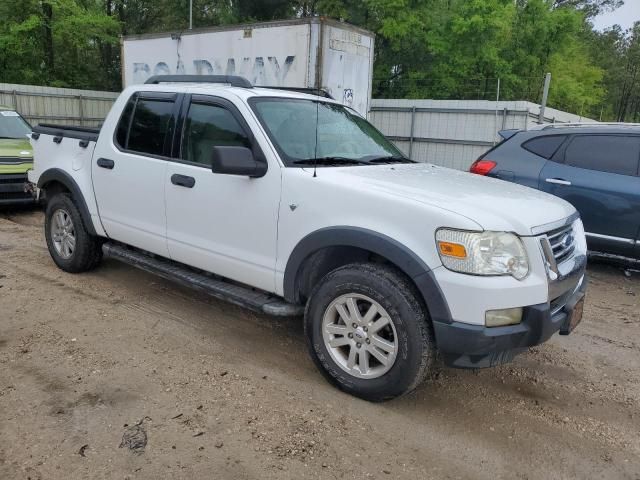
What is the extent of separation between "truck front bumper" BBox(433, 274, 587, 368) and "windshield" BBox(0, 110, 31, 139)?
8.96 metres

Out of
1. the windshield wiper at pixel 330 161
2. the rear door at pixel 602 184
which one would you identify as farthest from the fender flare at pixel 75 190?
the rear door at pixel 602 184

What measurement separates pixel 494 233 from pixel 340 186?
959 mm

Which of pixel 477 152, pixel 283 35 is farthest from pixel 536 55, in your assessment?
pixel 283 35

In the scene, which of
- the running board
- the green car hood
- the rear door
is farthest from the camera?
the green car hood

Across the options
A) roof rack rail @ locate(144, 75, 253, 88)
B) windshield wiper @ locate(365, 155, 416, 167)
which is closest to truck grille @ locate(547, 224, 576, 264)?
windshield wiper @ locate(365, 155, 416, 167)

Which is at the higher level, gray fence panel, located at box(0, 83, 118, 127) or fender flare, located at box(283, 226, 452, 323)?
gray fence panel, located at box(0, 83, 118, 127)

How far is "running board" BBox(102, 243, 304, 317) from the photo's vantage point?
3684 millimetres

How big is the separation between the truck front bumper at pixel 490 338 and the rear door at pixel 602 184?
335cm

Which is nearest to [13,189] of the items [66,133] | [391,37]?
[66,133]

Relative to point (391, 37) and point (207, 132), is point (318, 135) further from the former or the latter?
point (391, 37)

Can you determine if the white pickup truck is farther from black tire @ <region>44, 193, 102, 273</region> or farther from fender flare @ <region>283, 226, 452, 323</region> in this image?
black tire @ <region>44, 193, 102, 273</region>

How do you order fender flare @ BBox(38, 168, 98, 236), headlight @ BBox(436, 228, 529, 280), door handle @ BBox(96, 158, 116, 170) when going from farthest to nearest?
fender flare @ BBox(38, 168, 98, 236) < door handle @ BBox(96, 158, 116, 170) < headlight @ BBox(436, 228, 529, 280)

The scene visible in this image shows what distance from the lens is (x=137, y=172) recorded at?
15.0ft

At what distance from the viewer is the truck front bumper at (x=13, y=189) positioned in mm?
8320
